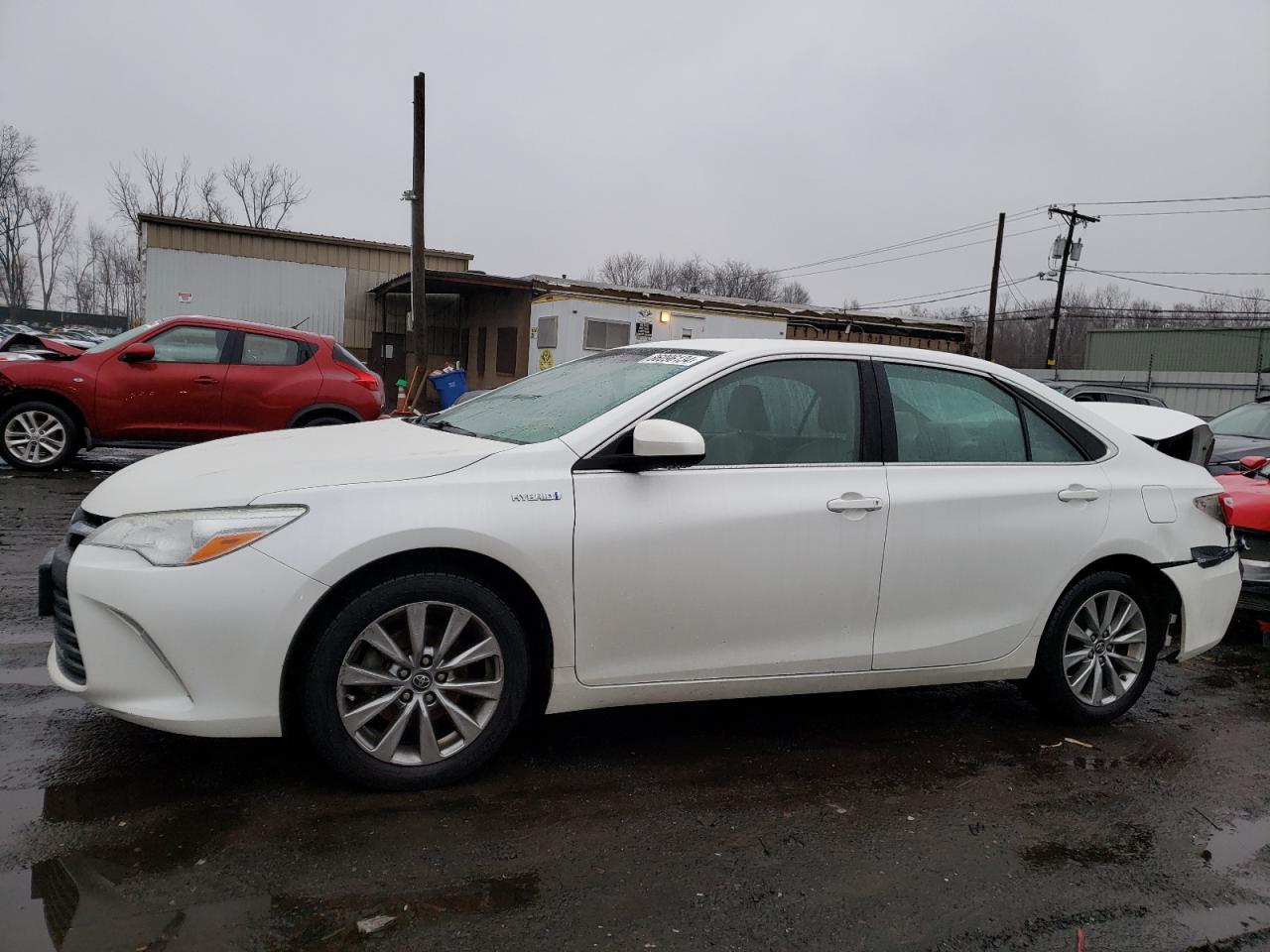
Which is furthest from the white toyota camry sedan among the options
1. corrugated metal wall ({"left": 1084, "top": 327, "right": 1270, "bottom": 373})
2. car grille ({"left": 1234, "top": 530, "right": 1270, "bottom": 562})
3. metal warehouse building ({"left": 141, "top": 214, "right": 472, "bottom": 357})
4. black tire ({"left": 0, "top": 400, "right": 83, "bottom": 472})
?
corrugated metal wall ({"left": 1084, "top": 327, "right": 1270, "bottom": 373})

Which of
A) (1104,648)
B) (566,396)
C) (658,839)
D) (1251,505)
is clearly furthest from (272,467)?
(1251,505)

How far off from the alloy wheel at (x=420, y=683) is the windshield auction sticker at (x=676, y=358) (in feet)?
4.37

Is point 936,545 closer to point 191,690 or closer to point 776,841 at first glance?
point 776,841

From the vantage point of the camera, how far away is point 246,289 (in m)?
27.2

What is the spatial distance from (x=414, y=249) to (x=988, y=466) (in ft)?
57.8

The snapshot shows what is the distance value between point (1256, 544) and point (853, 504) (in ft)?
12.4

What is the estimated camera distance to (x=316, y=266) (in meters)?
28.0

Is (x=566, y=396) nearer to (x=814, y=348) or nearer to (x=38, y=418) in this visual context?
(x=814, y=348)

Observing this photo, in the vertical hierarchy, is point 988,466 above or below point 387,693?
above

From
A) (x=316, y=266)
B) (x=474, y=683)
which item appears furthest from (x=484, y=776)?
(x=316, y=266)

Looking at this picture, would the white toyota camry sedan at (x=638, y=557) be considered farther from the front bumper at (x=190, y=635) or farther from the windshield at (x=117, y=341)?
the windshield at (x=117, y=341)

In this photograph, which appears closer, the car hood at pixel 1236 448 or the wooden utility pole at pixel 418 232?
the car hood at pixel 1236 448

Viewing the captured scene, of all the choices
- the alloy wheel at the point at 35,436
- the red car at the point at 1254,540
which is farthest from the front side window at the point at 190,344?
the red car at the point at 1254,540

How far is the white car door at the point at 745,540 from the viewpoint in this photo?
3.38 meters
